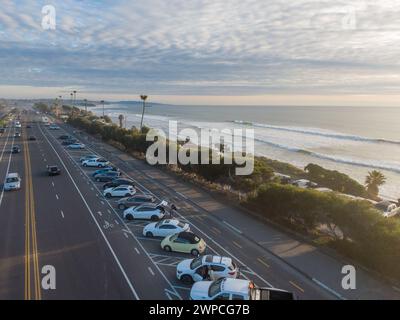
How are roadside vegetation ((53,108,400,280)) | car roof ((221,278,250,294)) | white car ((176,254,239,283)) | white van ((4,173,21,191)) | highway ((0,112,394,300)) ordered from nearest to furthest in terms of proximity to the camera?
1. car roof ((221,278,250,294))
2. highway ((0,112,394,300))
3. white car ((176,254,239,283))
4. roadside vegetation ((53,108,400,280))
5. white van ((4,173,21,191))

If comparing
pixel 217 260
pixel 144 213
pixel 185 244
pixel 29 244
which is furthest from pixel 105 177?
pixel 217 260

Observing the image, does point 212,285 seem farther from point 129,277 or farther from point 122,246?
point 122,246

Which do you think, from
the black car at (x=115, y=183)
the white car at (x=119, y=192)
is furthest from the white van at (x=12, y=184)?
the white car at (x=119, y=192)

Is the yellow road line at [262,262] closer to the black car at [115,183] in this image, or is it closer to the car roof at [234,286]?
the car roof at [234,286]

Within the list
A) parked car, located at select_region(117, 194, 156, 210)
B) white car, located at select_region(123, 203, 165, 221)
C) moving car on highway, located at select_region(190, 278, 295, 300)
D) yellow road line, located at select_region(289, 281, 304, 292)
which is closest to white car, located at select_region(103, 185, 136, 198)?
parked car, located at select_region(117, 194, 156, 210)

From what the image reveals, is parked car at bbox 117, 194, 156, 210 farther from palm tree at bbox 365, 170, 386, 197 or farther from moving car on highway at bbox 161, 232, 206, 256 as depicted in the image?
palm tree at bbox 365, 170, 386, 197

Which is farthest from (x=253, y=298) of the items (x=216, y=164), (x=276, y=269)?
(x=216, y=164)

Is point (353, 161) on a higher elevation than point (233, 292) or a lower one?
lower

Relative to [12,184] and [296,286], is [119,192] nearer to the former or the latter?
[12,184]
